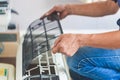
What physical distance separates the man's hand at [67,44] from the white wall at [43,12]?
3.22ft

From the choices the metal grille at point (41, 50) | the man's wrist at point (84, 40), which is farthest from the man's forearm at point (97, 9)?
the man's wrist at point (84, 40)

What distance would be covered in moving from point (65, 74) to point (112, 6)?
51 centimetres

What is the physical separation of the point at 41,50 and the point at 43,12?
786mm

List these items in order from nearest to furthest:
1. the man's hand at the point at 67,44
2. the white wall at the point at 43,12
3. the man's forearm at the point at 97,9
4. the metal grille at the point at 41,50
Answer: the man's hand at the point at 67,44
the metal grille at the point at 41,50
the man's forearm at the point at 97,9
the white wall at the point at 43,12

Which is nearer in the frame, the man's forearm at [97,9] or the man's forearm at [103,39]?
the man's forearm at [103,39]

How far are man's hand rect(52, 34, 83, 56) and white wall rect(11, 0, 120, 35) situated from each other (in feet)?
3.22

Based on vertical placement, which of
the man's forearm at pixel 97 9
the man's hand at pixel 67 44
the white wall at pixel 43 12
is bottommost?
the man's hand at pixel 67 44

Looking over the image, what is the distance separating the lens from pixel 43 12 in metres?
1.90

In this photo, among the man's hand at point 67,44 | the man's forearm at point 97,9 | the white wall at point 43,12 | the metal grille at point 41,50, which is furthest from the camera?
the white wall at point 43,12

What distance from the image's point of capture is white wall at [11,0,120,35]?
72.7 inches

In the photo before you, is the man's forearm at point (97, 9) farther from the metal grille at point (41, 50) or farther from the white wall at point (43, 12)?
the white wall at point (43, 12)

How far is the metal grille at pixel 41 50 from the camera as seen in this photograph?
1143mm

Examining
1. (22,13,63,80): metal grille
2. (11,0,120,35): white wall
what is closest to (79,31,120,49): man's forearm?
(22,13,63,80): metal grille

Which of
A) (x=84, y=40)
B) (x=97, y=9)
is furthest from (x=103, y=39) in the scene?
(x=97, y=9)
